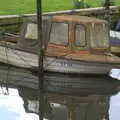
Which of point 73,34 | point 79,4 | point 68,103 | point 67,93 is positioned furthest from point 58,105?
point 79,4

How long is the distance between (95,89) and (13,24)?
33.6 feet

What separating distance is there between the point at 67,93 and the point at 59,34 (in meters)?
3.35

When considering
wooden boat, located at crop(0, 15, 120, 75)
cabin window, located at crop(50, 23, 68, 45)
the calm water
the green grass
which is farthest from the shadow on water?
the green grass

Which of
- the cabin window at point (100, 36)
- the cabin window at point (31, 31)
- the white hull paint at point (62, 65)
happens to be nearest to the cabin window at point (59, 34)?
the white hull paint at point (62, 65)

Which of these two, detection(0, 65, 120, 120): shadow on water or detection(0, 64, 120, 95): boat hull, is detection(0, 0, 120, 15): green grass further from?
detection(0, 64, 120, 95): boat hull

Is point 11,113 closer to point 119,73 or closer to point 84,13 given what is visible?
point 119,73

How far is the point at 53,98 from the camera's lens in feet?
67.4

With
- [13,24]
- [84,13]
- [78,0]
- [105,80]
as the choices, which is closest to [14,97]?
[105,80]

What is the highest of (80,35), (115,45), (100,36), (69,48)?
(80,35)

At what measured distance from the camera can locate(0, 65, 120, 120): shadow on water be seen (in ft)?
61.4

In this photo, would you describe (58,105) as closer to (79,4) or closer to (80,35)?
(80,35)

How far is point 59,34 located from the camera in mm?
23719

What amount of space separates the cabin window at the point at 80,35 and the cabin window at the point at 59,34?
411mm

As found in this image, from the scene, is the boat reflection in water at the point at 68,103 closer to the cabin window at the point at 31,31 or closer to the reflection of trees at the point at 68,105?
the reflection of trees at the point at 68,105
